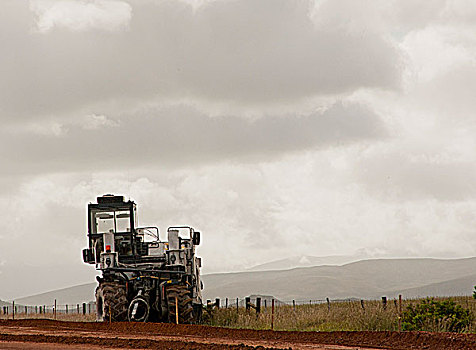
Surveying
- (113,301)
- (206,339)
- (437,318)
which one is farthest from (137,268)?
(437,318)

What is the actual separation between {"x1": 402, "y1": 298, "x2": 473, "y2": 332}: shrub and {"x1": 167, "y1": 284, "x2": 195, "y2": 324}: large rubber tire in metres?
7.61

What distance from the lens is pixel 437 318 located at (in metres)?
24.6

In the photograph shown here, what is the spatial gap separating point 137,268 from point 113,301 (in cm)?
178

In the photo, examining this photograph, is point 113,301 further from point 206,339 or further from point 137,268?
point 206,339

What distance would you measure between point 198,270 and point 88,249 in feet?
14.9

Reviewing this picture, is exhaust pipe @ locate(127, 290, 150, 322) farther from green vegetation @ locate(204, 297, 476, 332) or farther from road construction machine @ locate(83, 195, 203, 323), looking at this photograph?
green vegetation @ locate(204, 297, 476, 332)

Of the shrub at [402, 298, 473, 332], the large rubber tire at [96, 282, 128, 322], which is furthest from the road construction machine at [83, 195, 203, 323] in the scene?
the shrub at [402, 298, 473, 332]

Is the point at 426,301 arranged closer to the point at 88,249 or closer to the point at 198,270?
the point at 198,270

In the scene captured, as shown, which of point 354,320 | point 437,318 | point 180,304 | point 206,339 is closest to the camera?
point 206,339

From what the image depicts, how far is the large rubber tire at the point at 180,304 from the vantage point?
2692 cm

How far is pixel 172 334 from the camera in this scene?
74.5 ft

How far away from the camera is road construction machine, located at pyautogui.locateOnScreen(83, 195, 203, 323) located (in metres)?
26.9

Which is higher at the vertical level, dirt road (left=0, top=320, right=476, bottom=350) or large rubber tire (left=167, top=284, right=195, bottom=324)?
large rubber tire (left=167, top=284, right=195, bottom=324)

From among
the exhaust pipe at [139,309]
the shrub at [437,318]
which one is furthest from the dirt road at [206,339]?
the shrub at [437,318]
